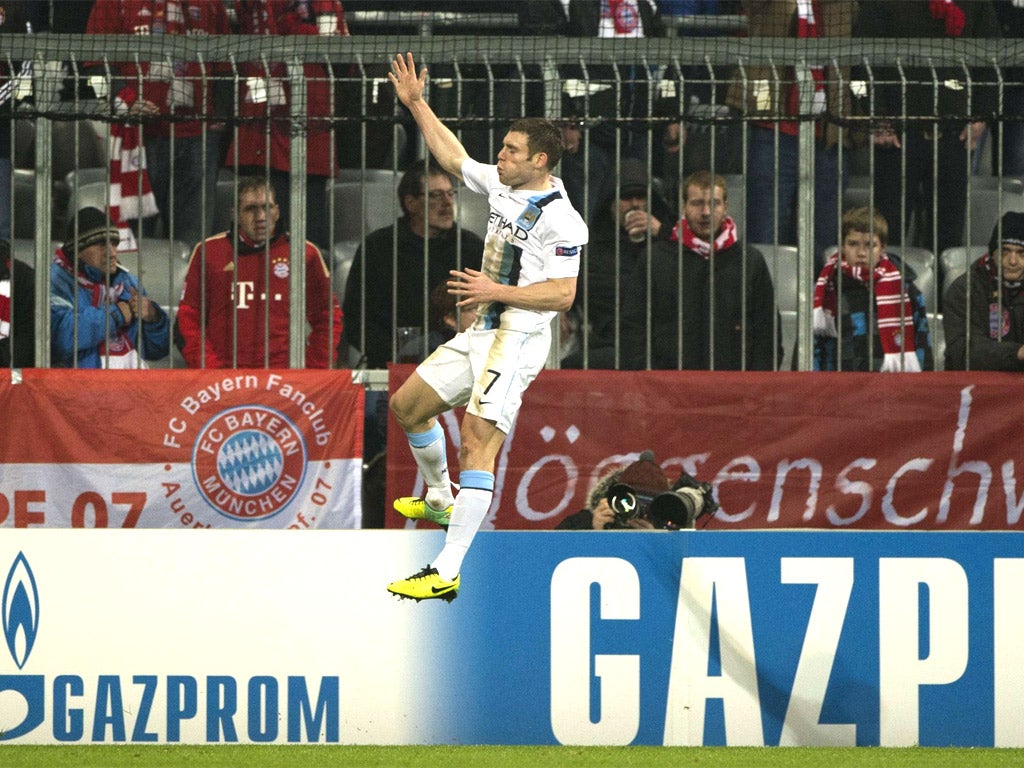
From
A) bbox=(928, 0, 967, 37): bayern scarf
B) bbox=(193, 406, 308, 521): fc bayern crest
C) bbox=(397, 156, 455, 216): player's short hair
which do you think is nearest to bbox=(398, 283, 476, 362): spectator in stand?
bbox=(397, 156, 455, 216): player's short hair

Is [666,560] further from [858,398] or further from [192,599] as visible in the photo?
[858,398]

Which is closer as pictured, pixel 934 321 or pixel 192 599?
pixel 192 599

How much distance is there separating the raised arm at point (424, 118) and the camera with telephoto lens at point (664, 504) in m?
1.83

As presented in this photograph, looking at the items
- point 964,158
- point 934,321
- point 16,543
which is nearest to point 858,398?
point 934,321

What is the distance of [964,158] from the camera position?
1014 centimetres

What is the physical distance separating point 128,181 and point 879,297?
448 centimetres

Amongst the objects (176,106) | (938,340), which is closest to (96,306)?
(176,106)

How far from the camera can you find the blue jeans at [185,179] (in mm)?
10055

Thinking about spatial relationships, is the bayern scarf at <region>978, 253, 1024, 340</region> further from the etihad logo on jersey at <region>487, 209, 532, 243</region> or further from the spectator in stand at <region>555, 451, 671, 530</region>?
the etihad logo on jersey at <region>487, 209, 532, 243</region>

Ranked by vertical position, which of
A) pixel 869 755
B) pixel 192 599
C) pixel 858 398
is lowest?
pixel 869 755

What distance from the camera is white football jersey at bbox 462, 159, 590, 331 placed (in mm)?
7320

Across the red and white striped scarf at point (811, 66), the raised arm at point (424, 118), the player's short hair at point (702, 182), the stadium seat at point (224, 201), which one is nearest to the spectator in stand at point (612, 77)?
the player's short hair at point (702, 182)

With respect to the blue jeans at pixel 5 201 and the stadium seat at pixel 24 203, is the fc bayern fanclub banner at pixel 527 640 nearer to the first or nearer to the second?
the blue jeans at pixel 5 201

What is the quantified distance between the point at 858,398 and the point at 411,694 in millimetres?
3655
